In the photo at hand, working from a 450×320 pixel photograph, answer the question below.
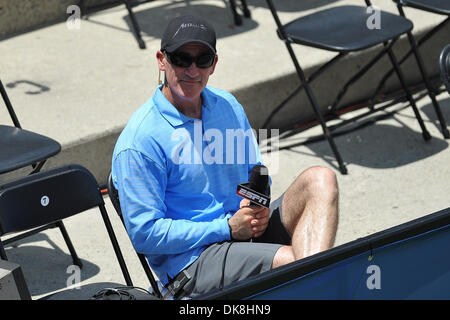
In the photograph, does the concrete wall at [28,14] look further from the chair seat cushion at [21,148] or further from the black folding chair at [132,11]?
the chair seat cushion at [21,148]

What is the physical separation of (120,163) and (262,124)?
2.36 metres

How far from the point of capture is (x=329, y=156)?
16.8ft

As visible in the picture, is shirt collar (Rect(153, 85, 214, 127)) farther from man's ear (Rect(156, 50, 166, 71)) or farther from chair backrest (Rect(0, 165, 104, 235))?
chair backrest (Rect(0, 165, 104, 235))

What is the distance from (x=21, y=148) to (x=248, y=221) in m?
1.32

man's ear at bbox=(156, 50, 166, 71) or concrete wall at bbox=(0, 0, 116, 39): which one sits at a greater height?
man's ear at bbox=(156, 50, 166, 71)

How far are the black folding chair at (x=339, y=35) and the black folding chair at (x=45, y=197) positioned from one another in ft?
6.05

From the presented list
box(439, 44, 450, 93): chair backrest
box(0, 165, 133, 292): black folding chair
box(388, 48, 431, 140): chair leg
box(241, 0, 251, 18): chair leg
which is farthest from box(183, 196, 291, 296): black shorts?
box(241, 0, 251, 18): chair leg

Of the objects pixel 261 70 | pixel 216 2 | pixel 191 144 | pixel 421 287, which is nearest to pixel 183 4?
pixel 216 2

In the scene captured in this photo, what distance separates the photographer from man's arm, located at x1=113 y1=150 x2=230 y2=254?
301cm

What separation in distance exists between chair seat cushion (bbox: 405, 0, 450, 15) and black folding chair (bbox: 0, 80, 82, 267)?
2.30 m

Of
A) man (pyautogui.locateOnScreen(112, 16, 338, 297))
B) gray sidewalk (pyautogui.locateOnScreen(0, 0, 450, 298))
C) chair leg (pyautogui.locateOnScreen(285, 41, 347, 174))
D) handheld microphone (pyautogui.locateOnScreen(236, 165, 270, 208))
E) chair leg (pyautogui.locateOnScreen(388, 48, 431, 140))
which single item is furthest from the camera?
chair leg (pyautogui.locateOnScreen(388, 48, 431, 140))

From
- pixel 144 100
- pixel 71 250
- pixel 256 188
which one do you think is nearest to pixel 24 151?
pixel 71 250

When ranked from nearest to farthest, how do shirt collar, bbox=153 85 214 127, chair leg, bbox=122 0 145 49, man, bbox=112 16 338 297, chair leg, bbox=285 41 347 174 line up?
1. man, bbox=112 16 338 297
2. shirt collar, bbox=153 85 214 127
3. chair leg, bbox=285 41 347 174
4. chair leg, bbox=122 0 145 49

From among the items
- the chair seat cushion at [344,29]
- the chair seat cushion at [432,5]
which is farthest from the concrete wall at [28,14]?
the chair seat cushion at [432,5]
